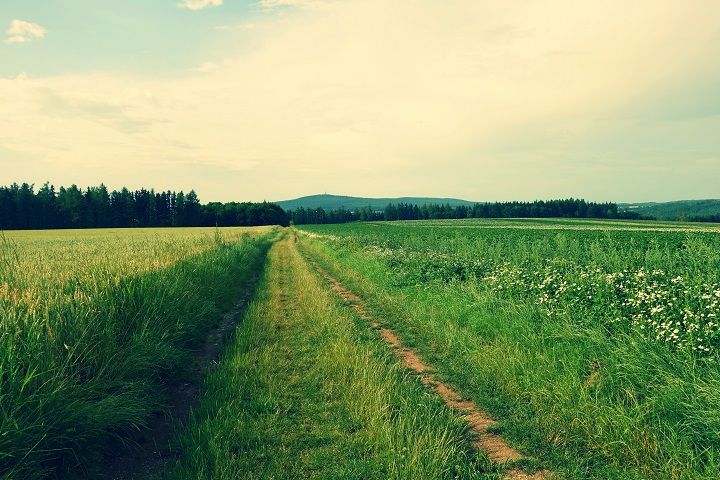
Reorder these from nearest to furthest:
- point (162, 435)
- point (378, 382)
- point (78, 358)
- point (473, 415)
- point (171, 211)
A: point (78, 358) < point (162, 435) < point (473, 415) < point (378, 382) < point (171, 211)

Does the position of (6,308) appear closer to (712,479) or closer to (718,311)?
(712,479)

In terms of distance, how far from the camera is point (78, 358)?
15.9 feet

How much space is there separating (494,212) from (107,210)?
116134 mm

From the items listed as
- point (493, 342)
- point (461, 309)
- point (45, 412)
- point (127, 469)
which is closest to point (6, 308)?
point (45, 412)

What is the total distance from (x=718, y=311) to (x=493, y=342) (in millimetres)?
3488

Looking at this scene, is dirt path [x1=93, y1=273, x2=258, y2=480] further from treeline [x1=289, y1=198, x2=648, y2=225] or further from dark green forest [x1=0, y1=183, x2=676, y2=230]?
treeline [x1=289, y1=198, x2=648, y2=225]

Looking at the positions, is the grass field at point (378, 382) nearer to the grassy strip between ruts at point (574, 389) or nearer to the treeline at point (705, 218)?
the grassy strip between ruts at point (574, 389)

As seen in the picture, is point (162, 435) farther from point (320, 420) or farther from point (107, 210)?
point (107, 210)

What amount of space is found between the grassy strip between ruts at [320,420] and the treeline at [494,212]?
13232 centimetres

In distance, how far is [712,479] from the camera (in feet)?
11.6

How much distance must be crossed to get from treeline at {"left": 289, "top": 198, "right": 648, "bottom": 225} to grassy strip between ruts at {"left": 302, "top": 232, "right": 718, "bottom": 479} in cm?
12979

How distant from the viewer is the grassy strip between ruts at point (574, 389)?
417cm

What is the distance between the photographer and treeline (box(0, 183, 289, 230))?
7975 cm

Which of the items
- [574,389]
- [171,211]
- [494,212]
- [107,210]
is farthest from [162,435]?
[494,212]
